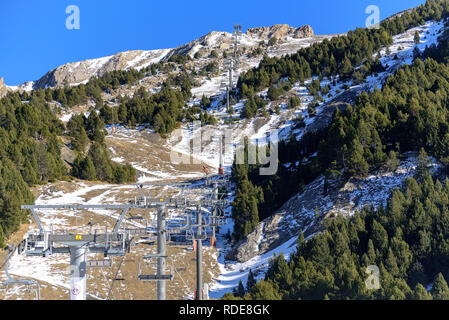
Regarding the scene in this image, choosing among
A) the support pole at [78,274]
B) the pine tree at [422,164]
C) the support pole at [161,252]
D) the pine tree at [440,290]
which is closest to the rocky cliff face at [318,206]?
the pine tree at [422,164]

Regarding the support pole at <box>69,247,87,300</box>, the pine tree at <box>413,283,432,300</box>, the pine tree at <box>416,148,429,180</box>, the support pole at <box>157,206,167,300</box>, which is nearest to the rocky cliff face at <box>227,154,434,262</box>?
the pine tree at <box>416,148,429,180</box>

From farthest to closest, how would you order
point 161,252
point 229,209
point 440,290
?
point 229,209, point 440,290, point 161,252

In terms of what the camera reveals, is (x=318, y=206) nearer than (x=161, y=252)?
No

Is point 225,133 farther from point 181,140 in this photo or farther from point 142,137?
point 142,137

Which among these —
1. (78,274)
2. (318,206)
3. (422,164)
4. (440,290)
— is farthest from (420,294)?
(318,206)

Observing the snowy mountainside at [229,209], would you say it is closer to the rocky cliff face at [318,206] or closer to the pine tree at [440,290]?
the rocky cliff face at [318,206]

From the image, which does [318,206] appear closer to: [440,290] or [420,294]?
[440,290]

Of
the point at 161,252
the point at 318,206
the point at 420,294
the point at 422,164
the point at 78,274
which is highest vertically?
the point at 422,164
